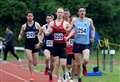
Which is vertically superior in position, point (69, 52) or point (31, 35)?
point (31, 35)

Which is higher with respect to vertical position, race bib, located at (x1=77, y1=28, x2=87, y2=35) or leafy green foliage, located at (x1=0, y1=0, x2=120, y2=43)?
race bib, located at (x1=77, y1=28, x2=87, y2=35)

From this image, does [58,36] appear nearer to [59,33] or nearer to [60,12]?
[59,33]

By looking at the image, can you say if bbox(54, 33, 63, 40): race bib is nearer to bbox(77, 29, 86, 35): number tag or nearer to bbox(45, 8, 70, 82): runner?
bbox(45, 8, 70, 82): runner

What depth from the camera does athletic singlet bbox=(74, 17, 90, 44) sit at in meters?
17.2

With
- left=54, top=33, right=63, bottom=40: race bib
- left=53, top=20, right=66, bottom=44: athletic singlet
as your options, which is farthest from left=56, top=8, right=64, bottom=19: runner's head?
left=54, top=33, right=63, bottom=40: race bib

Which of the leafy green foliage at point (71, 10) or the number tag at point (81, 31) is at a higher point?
the number tag at point (81, 31)

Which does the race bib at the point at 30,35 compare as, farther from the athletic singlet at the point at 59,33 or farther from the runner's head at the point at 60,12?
the runner's head at the point at 60,12

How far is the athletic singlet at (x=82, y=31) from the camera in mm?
17219

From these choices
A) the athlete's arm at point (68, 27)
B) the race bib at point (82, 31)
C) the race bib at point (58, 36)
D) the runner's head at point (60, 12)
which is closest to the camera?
the runner's head at point (60, 12)

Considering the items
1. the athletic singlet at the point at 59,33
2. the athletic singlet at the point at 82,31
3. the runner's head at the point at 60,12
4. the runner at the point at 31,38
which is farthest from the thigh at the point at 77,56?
the runner at the point at 31,38

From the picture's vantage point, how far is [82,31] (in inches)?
678

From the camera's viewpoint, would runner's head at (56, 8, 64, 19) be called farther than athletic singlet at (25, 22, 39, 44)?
No

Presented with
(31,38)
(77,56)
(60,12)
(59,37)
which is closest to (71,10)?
(31,38)

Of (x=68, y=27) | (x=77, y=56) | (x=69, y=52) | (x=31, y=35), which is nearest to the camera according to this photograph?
(x=68, y=27)
